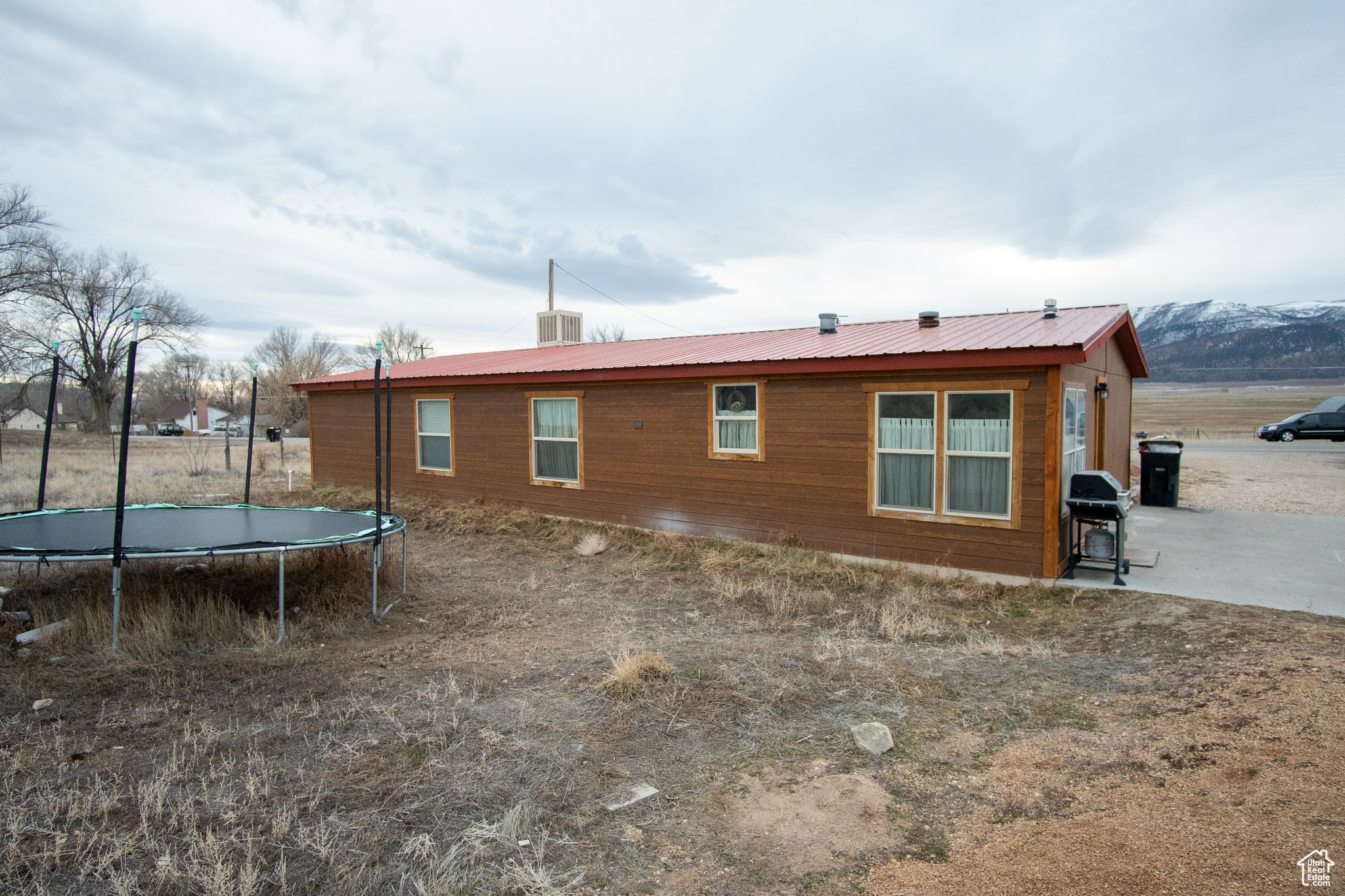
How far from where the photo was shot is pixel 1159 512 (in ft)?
35.8

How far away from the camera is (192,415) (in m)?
61.6

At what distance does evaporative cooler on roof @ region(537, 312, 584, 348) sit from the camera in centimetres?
1507

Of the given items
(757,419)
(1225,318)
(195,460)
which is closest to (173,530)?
(757,419)

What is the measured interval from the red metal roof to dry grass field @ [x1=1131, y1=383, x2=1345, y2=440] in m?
12.7

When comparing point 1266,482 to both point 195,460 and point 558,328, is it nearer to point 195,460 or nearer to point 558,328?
point 558,328

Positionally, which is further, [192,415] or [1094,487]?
[192,415]

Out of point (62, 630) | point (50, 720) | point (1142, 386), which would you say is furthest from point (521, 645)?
point (1142, 386)

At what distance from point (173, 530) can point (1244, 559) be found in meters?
10.5

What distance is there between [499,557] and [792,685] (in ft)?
17.2

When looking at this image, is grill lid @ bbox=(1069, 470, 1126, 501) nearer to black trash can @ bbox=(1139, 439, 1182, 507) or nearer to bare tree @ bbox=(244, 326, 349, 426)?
black trash can @ bbox=(1139, 439, 1182, 507)

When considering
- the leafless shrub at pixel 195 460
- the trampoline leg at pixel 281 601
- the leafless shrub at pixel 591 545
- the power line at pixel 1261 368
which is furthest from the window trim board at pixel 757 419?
the power line at pixel 1261 368

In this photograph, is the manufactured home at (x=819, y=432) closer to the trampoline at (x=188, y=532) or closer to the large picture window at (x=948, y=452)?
the large picture window at (x=948, y=452)

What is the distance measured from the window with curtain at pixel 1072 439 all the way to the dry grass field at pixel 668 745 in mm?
1215

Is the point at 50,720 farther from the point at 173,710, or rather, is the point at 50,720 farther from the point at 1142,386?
the point at 1142,386
